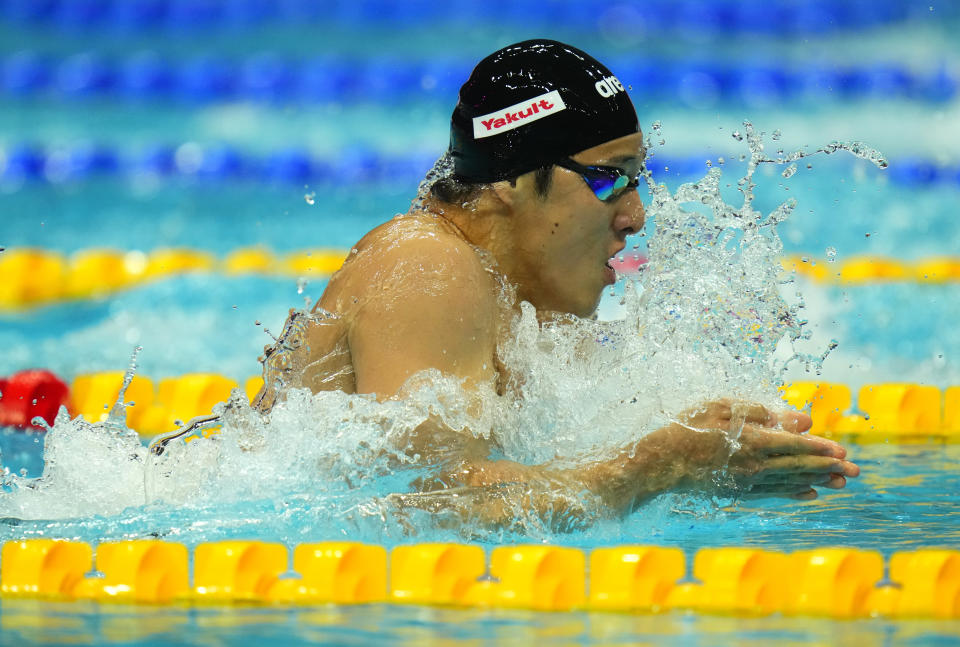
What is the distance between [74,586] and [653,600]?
101 cm

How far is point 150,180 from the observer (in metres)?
8.45

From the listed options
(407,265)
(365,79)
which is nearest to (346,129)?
(365,79)

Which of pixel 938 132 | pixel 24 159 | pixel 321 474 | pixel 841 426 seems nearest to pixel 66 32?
pixel 24 159

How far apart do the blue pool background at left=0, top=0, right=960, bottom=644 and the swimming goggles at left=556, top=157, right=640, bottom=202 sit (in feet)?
8.59

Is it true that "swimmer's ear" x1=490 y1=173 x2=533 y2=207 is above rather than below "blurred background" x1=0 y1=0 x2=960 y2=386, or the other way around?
below

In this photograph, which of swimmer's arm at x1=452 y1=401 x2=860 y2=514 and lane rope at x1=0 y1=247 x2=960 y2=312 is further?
lane rope at x1=0 y1=247 x2=960 y2=312

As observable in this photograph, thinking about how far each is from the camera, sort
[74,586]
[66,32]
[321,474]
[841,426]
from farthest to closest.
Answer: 1. [66,32]
2. [841,426]
3. [321,474]
4. [74,586]

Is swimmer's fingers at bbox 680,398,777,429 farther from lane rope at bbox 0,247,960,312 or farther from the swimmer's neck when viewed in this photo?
lane rope at bbox 0,247,960,312

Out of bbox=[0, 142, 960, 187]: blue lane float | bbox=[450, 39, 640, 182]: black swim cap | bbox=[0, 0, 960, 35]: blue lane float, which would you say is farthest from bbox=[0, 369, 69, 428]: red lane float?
bbox=[0, 0, 960, 35]: blue lane float

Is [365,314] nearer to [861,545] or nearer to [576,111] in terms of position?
[576,111]

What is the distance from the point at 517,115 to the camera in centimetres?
241

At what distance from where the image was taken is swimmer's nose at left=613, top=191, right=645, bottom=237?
243 cm

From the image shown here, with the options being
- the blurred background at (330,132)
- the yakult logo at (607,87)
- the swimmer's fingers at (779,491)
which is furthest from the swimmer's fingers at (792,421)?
the blurred background at (330,132)

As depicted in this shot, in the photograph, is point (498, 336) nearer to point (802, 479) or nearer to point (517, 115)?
point (517, 115)
